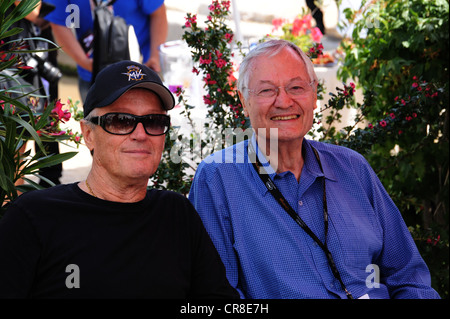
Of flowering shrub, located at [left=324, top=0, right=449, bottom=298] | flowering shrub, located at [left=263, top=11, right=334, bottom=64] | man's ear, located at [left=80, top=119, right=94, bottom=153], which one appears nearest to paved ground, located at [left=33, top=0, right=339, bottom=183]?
flowering shrub, located at [left=263, top=11, right=334, bottom=64]

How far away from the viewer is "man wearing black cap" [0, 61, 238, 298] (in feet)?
5.43

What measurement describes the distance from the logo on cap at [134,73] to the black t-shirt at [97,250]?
14.4 inches

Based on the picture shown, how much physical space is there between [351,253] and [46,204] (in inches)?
42.1

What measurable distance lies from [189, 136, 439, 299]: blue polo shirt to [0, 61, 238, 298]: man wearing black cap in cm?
23

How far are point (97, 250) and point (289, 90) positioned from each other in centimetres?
100

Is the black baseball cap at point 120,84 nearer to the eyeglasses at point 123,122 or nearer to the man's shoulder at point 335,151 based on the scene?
the eyeglasses at point 123,122

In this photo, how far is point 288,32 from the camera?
4582mm

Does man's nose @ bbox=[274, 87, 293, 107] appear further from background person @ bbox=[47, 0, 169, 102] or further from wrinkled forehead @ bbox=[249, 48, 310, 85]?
background person @ bbox=[47, 0, 169, 102]

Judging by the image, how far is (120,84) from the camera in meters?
1.80

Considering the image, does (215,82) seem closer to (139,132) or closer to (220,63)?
(220,63)

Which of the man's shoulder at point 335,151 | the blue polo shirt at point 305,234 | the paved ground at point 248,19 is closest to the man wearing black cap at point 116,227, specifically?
the blue polo shirt at point 305,234

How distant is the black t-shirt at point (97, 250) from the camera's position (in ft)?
5.38
